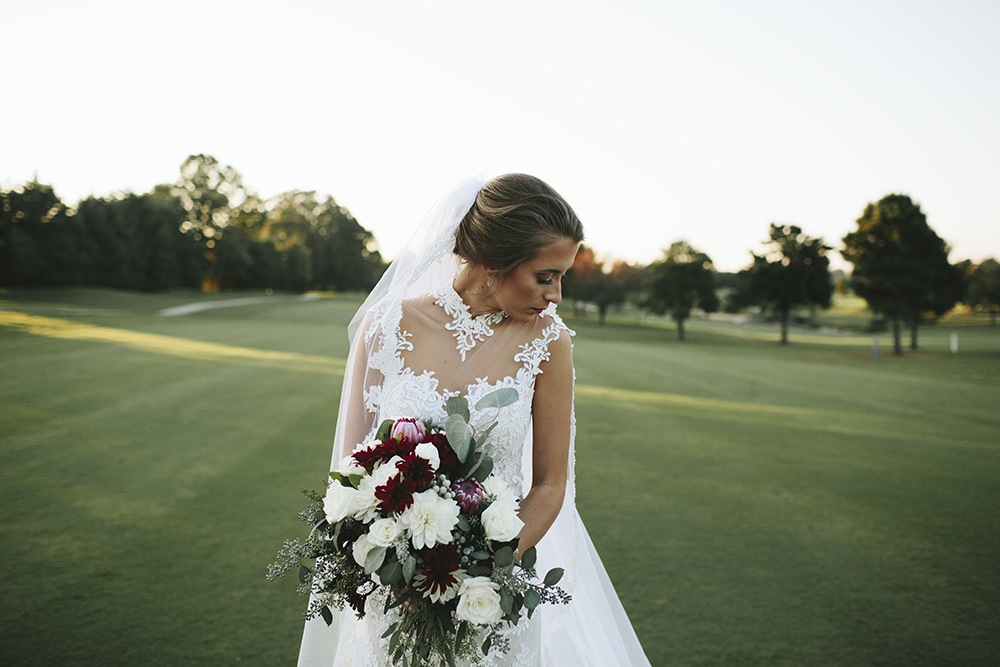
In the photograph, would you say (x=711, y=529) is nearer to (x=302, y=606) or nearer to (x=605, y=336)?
(x=302, y=606)

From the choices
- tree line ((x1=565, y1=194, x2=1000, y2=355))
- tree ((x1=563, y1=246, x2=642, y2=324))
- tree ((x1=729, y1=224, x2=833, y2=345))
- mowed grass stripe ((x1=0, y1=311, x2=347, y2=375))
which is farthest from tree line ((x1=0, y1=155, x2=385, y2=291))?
tree ((x1=729, y1=224, x2=833, y2=345))

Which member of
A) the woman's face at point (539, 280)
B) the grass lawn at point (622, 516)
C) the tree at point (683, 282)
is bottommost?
the grass lawn at point (622, 516)

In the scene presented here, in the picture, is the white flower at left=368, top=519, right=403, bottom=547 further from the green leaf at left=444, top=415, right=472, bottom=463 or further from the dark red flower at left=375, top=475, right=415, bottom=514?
the green leaf at left=444, top=415, right=472, bottom=463

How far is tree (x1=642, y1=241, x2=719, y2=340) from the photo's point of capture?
40906 mm

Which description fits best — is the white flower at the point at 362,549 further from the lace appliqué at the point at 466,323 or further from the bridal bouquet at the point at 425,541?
the lace appliqué at the point at 466,323

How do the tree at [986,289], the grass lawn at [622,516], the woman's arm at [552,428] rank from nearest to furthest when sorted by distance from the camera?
the woman's arm at [552,428], the grass lawn at [622,516], the tree at [986,289]

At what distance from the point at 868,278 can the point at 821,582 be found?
99.3 ft

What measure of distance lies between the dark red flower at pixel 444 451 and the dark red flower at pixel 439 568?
26 cm

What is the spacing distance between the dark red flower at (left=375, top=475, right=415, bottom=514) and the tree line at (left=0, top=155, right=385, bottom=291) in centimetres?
2748

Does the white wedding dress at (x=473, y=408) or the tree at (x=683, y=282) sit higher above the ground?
the tree at (x=683, y=282)

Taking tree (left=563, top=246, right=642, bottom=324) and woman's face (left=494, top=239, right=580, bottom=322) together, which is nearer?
woman's face (left=494, top=239, right=580, bottom=322)

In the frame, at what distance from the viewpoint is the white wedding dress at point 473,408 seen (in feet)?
7.40

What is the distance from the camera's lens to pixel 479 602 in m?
1.63

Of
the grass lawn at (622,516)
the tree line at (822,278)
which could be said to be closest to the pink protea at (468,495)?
the grass lawn at (622,516)
